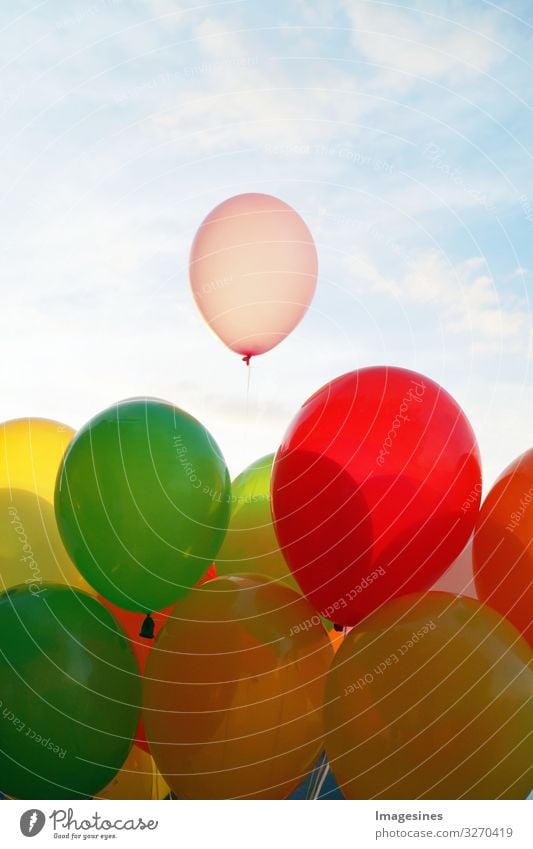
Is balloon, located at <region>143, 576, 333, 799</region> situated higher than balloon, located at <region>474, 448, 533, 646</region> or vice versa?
balloon, located at <region>474, 448, 533, 646</region>

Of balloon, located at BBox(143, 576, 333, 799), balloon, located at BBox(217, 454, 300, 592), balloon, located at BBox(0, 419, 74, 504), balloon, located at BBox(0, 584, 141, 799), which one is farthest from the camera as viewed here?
balloon, located at BBox(0, 419, 74, 504)

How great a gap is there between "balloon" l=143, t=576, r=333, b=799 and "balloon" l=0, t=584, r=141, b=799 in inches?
6.6

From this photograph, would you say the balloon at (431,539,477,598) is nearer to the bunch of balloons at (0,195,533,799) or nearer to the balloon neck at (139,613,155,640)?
the bunch of balloons at (0,195,533,799)

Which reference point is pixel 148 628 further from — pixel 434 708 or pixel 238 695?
pixel 434 708

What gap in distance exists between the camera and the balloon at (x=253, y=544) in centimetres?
415

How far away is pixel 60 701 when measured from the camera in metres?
3.30

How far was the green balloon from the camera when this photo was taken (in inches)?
137

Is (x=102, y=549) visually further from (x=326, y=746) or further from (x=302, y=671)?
(x=326, y=746)

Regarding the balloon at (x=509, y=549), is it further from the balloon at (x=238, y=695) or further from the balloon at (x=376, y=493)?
the balloon at (x=238, y=695)
